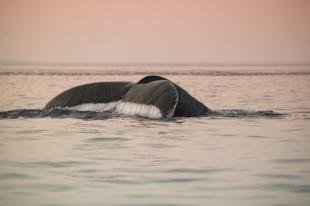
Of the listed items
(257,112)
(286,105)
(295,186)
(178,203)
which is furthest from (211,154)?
(286,105)

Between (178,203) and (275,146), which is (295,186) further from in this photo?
(275,146)

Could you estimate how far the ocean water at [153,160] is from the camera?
725cm

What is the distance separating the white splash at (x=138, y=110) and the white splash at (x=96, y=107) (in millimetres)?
117

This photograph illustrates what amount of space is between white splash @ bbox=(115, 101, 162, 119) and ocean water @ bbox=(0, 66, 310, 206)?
0.24 metres

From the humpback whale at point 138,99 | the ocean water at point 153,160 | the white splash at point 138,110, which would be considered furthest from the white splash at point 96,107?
the ocean water at point 153,160

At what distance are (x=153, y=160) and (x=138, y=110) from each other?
3.97m

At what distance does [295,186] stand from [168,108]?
4.99m

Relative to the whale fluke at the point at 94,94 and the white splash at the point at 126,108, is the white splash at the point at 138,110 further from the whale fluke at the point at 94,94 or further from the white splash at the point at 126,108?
the whale fluke at the point at 94,94

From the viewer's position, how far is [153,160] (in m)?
8.95

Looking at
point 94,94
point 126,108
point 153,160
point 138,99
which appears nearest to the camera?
point 153,160

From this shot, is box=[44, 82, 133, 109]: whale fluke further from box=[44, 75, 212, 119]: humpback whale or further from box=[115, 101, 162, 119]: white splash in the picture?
box=[115, 101, 162, 119]: white splash

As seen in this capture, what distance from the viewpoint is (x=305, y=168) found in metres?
8.60

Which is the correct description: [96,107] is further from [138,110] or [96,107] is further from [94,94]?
[138,110]

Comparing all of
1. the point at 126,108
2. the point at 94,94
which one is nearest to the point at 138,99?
the point at 126,108
